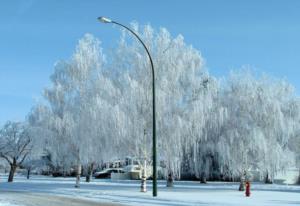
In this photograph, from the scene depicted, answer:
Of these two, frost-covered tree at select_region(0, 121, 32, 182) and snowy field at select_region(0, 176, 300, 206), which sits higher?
frost-covered tree at select_region(0, 121, 32, 182)

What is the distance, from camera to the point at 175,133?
104 ft

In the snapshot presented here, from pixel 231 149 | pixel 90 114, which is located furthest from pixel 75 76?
pixel 231 149

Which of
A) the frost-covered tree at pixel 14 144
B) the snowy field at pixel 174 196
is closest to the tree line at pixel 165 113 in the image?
the snowy field at pixel 174 196

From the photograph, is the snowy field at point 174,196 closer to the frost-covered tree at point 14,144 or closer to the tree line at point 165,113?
the tree line at point 165,113

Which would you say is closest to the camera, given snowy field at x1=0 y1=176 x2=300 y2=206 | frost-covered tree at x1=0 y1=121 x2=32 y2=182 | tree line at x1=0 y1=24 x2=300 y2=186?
snowy field at x1=0 y1=176 x2=300 y2=206

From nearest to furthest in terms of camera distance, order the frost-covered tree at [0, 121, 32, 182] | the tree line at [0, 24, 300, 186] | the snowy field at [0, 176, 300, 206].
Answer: the snowy field at [0, 176, 300, 206], the tree line at [0, 24, 300, 186], the frost-covered tree at [0, 121, 32, 182]

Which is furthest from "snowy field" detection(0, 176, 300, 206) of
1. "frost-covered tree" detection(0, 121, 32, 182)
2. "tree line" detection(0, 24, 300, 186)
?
"frost-covered tree" detection(0, 121, 32, 182)

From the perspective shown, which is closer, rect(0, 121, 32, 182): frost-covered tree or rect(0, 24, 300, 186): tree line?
rect(0, 24, 300, 186): tree line

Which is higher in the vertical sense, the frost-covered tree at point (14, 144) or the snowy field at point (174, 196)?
the frost-covered tree at point (14, 144)

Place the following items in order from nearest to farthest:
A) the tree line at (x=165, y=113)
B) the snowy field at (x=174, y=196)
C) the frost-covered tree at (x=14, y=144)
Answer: the snowy field at (x=174, y=196)
the tree line at (x=165, y=113)
the frost-covered tree at (x=14, y=144)

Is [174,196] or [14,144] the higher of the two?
[14,144]

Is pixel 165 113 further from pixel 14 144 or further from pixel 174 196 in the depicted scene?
pixel 14 144

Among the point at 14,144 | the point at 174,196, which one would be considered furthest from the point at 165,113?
the point at 14,144

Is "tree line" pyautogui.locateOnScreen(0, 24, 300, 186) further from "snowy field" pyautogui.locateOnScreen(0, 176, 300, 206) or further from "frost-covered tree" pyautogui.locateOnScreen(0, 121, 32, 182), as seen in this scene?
"frost-covered tree" pyautogui.locateOnScreen(0, 121, 32, 182)
